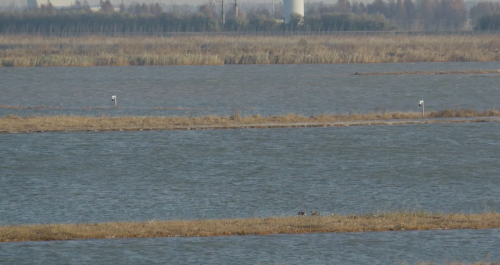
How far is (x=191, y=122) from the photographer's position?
33906 mm

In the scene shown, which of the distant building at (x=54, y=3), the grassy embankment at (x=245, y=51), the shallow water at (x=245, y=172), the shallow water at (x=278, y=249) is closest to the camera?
the shallow water at (x=278, y=249)

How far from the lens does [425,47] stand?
81.2 meters

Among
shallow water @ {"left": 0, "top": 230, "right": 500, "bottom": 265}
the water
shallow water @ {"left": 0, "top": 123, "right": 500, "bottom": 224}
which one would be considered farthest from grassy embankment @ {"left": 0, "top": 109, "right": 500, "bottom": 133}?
shallow water @ {"left": 0, "top": 230, "right": 500, "bottom": 265}

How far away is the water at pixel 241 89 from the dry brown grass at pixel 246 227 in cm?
2260

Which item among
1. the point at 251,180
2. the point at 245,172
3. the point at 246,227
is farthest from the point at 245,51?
the point at 246,227

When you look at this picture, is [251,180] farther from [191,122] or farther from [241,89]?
[241,89]

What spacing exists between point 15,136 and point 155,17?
89135 mm

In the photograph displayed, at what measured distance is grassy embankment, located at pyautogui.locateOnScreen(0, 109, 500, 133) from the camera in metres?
32.7

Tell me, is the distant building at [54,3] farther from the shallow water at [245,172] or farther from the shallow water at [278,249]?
the shallow water at [278,249]

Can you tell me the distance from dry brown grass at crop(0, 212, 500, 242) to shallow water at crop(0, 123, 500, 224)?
1892mm

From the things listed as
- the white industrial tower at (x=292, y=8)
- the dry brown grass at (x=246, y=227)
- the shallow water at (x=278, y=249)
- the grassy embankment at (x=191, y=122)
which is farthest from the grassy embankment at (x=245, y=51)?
the shallow water at (x=278, y=249)

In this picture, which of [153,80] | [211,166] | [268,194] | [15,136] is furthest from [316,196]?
[153,80]

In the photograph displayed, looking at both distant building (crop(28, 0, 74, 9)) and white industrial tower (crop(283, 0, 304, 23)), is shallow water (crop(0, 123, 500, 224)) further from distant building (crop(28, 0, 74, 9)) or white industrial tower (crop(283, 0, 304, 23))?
distant building (crop(28, 0, 74, 9))

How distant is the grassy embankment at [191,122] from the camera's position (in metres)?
32.7
